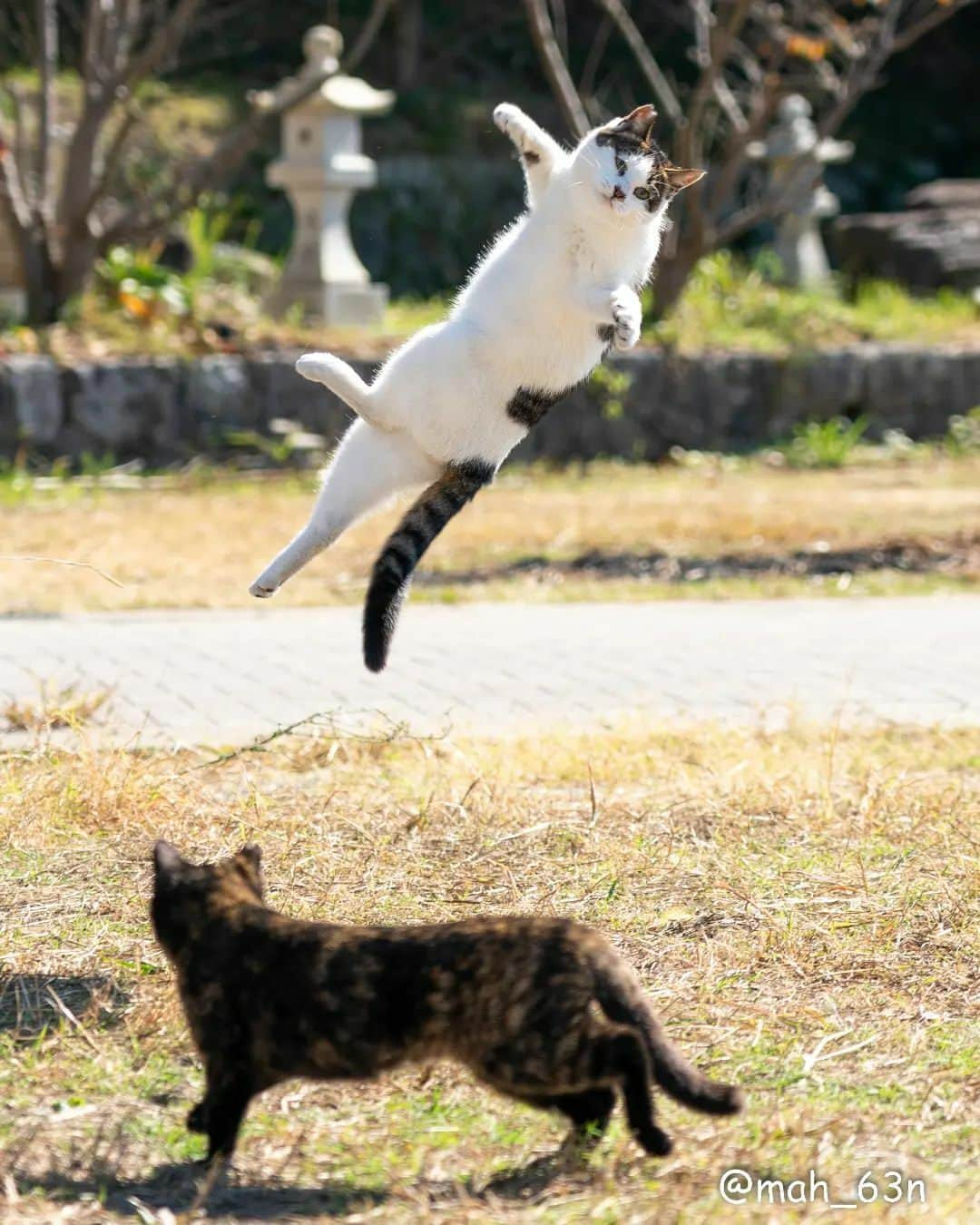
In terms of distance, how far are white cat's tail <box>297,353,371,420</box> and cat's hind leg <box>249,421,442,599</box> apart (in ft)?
0.31

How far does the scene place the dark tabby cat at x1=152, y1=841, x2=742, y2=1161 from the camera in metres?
3.33

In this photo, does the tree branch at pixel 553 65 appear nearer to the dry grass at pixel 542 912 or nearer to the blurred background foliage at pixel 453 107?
the blurred background foliage at pixel 453 107

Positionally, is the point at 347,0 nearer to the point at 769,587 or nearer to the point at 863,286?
the point at 863,286

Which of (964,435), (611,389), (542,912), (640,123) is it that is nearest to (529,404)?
(640,123)

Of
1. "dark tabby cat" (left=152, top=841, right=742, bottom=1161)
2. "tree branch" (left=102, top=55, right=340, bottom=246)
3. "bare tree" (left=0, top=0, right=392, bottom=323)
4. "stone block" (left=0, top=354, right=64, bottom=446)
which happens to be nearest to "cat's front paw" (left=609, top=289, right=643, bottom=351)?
"dark tabby cat" (left=152, top=841, right=742, bottom=1161)

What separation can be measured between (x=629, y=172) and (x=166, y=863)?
74.5 inches

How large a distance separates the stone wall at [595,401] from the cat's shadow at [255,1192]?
31.2ft

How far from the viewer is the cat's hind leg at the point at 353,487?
172 inches

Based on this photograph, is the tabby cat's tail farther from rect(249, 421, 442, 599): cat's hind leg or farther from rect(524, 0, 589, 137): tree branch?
rect(524, 0, 589, 137): tree branch

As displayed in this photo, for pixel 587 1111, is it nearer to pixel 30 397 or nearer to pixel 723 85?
pixel 30 397

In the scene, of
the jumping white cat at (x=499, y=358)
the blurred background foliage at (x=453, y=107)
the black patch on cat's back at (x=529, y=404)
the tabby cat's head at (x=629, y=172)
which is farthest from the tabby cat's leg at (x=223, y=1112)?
the blurred background foliage at (x=453, y=107)

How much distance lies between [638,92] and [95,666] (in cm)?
1362

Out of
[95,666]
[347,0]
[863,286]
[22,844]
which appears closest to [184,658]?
[95,666]

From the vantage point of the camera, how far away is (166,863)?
3846mm
